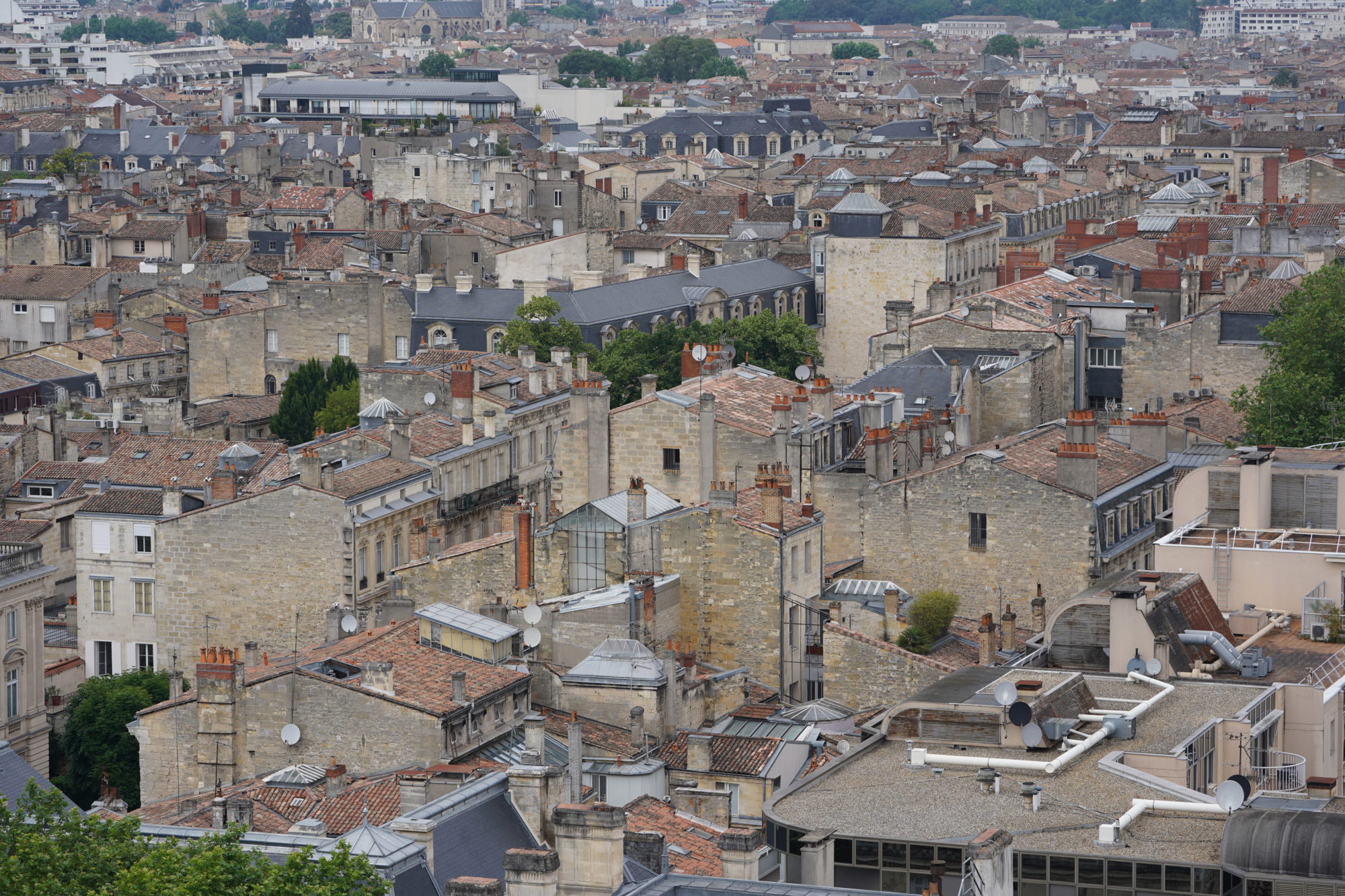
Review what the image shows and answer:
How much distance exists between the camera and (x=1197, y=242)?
311 feet

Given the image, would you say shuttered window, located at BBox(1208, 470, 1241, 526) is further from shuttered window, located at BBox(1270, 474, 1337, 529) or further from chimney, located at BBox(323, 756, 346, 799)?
chimney, located at BBox(323, 756, 346, 799)

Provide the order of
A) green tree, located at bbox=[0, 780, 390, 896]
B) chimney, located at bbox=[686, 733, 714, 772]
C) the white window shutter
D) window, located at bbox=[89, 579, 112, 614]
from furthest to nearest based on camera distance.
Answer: the white window shutter, window, located at bbox=[89, 579, 112, 614], chimney, located at bbox=[686, 733, 714, 772], green tree, located at bbox=[0, 780, 390, 896]

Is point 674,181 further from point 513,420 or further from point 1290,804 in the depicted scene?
point 1290,804

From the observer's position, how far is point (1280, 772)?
35625 mm

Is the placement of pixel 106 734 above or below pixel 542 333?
below

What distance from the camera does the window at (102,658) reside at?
2466 inches

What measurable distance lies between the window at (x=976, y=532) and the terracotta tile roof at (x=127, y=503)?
19148 mm

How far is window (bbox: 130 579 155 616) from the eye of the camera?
203ft

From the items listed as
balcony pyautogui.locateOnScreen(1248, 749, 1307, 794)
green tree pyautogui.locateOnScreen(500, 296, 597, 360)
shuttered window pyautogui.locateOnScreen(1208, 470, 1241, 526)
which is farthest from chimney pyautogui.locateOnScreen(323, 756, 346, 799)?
green tree pyautogui.locateOnScreen(500, 296, 597, 360)

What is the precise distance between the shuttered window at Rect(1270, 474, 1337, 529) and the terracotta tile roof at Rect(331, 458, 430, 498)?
21.6m

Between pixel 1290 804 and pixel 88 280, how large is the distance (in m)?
80.9

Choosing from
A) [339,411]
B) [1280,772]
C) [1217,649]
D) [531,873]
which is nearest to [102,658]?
[339,411]

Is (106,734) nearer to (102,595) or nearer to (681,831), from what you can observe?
(102,595)

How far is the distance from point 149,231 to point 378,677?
76.2m
